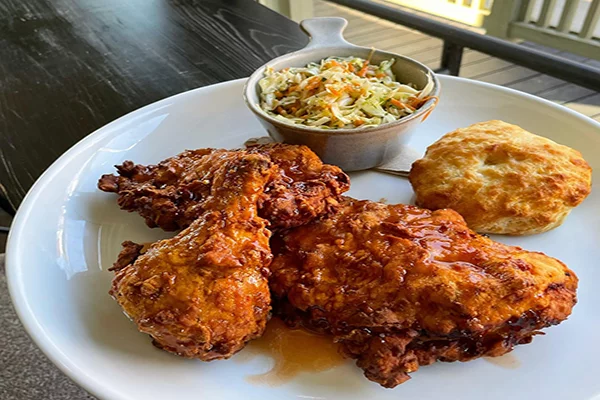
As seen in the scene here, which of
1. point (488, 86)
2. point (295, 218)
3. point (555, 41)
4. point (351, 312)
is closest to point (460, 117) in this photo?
point (488, 86)

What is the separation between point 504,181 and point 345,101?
66 centimetres

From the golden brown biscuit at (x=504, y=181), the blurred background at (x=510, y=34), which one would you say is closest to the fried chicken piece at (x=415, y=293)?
the golden brown biscuit at (x=504, y=181)

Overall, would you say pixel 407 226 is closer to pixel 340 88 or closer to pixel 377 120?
pixel 377 120

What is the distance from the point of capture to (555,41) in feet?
19.5

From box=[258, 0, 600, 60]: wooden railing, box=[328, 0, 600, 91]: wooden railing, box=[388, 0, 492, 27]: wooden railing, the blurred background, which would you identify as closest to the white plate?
box=[328, 0, 600, 91]: wooden railing

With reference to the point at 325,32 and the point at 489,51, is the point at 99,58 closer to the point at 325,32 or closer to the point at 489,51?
the point at 325,32

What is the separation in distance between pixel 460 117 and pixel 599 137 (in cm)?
54

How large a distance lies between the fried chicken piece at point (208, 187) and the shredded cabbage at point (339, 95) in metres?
0.25

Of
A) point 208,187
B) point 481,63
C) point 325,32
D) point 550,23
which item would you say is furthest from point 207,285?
point 550,23

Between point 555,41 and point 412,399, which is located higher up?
point 412,399

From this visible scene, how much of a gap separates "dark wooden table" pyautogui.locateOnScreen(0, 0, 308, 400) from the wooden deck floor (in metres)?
2.97

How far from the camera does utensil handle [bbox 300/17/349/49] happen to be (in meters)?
2.26

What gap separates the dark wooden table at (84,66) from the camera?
93.7 inches

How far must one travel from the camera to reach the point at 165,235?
171cm
